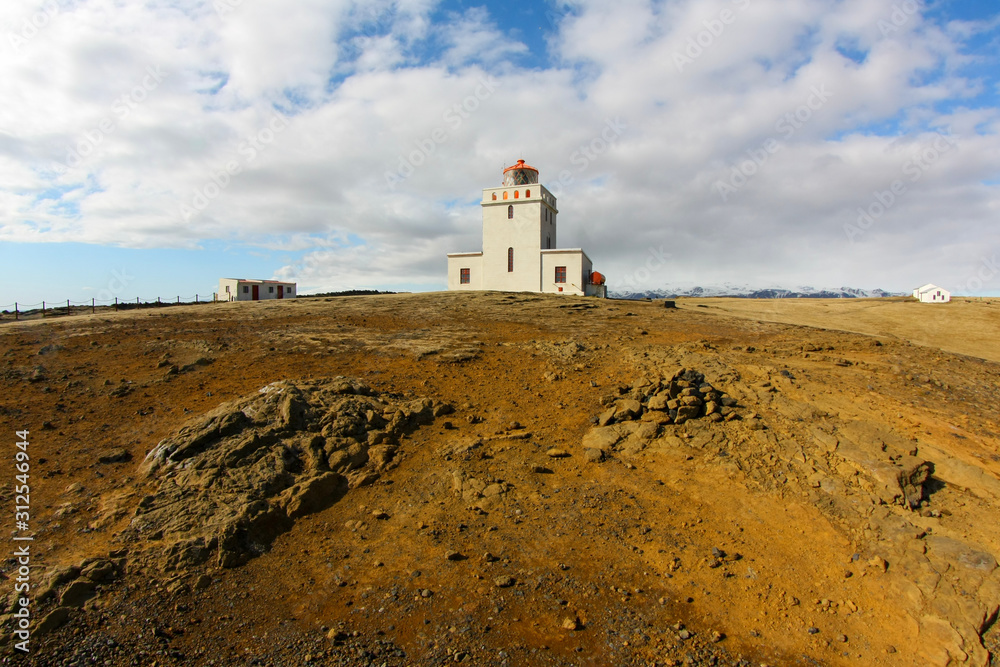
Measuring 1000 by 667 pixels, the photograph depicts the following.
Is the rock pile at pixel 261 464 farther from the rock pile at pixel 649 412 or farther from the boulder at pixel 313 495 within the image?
the rock pile at pixel 649 412

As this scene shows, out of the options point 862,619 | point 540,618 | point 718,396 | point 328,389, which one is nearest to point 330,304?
point 328,389

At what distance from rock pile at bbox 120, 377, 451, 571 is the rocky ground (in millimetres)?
42

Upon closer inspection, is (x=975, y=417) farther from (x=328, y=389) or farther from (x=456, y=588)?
(x=328, y=389)

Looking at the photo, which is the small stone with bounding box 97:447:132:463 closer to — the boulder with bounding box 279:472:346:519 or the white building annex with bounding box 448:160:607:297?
the boulder with bounding box 279:472:346:519

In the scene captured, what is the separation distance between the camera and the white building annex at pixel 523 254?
2969 cm

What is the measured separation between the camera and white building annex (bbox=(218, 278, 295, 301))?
35.8 metres

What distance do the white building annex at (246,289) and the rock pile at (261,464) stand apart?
28.4 m

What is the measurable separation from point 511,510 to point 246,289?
3511 cm

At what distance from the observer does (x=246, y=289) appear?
36.1 m

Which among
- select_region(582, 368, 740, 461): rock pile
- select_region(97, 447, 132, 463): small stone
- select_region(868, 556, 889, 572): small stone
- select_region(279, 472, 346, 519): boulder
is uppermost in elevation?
select_region(582, 368, 740, 461): rock pile

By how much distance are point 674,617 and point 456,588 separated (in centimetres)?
253

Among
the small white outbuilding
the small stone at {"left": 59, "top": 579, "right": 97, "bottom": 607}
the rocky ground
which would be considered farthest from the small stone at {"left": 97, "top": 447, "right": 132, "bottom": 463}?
the small white outbuilding

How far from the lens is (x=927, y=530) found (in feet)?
21.6

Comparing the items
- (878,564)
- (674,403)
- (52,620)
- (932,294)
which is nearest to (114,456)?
(52,620)
